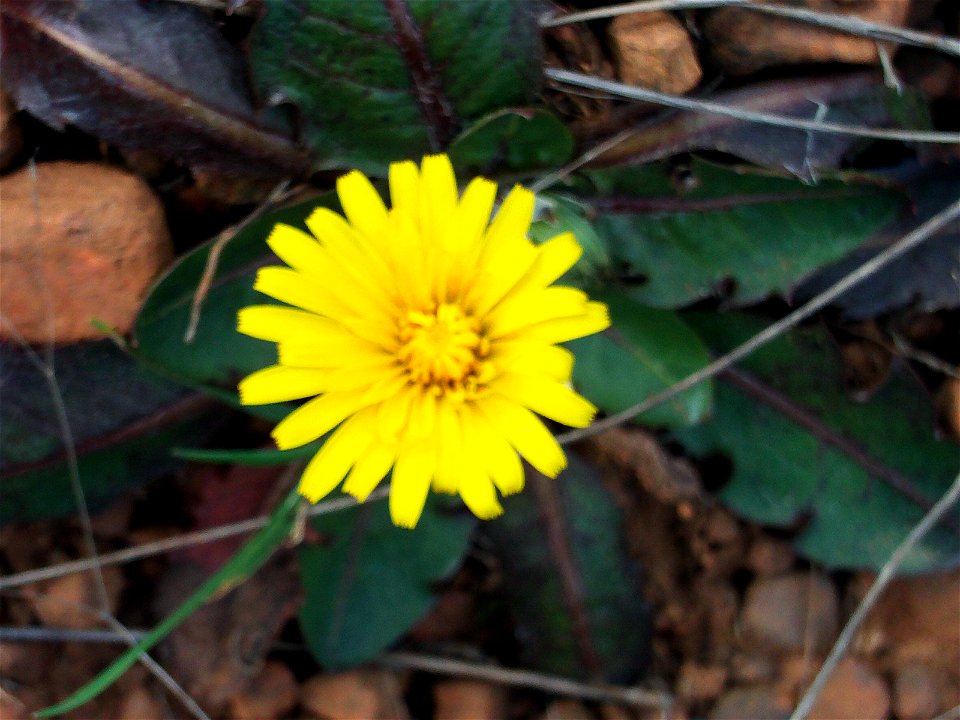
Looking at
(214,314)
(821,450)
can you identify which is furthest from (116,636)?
(821,450)

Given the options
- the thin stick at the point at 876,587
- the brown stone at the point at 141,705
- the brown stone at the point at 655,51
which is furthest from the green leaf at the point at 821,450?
the brown stone at the point at 141,705

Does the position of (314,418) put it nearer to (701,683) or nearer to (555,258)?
(555,258)

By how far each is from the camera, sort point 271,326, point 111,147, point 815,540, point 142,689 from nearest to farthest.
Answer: point 271,326 → point 111,147 → point 142,689 → point 815,540

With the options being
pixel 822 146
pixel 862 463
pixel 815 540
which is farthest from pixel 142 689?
pixel 822 146

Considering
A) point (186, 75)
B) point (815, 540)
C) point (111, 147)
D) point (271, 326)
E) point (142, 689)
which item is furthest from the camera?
point (815, 540)

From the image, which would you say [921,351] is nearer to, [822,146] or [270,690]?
[822,146]

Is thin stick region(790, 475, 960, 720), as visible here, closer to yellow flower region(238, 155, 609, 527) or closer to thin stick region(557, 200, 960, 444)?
thin stick region(557, 200, 960, 444)
